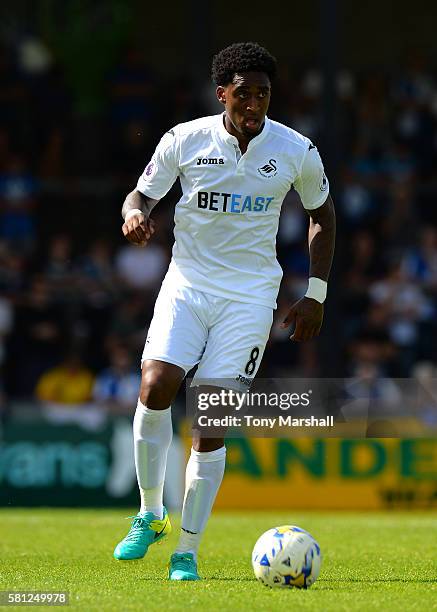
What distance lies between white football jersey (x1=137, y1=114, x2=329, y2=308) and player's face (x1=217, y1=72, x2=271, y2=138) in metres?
0.16

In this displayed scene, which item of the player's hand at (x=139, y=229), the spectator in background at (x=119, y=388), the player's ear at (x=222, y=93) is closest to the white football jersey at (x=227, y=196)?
the player's ear at (x=222, y=93)

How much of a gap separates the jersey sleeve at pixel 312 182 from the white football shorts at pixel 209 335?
0.69m

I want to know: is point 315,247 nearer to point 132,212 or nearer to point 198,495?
point 132,212

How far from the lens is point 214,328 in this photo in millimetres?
7148

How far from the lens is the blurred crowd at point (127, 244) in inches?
634

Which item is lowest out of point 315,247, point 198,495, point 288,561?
point 288,561

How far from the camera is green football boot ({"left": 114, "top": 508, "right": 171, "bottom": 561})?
22.9 feet

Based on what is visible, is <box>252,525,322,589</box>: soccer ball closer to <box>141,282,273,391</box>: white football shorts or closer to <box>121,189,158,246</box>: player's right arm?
<box>141,282,273,391</box>: white football shorts

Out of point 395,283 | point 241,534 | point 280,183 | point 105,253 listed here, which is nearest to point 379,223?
point 395,283

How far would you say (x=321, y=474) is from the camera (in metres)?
14.9

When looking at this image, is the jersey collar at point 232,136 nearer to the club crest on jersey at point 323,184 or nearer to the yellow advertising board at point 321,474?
the club crest on jersey at point 323,184

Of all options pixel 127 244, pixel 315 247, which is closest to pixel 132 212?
pixel 315 247

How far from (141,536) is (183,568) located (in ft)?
1.06

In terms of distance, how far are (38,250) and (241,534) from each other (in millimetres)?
8160
